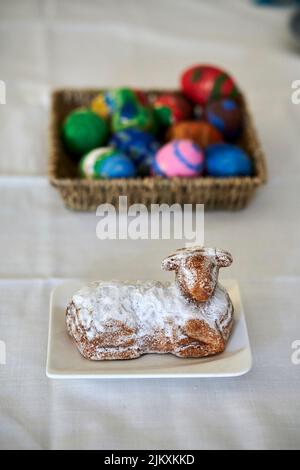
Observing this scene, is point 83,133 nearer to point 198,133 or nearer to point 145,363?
point 198,133

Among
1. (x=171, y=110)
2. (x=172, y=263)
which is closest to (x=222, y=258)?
(x=172, y=263)

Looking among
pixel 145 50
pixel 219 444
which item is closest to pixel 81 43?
pixel 145 50

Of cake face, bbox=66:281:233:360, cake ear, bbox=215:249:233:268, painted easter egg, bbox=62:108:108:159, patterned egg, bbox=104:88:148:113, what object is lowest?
cake face, bbox=66:281:233:360

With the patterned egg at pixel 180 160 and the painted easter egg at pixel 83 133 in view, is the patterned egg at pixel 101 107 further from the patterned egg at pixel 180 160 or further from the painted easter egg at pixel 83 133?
the patterned egg at pixel 180 160

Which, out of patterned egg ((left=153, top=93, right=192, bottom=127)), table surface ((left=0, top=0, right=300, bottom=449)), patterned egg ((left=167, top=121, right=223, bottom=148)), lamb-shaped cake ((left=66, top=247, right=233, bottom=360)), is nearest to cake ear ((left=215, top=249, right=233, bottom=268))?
lamb-shaped cake ((left=66, top=247, right=233, bottom=360))

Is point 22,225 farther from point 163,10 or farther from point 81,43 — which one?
point 163,10

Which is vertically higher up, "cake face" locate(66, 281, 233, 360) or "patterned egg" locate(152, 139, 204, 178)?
"patterned egg" locate(152, 139, 204, 178)

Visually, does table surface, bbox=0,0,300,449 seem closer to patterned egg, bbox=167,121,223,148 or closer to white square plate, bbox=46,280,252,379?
white square plate, bbox=46,280,252,379
